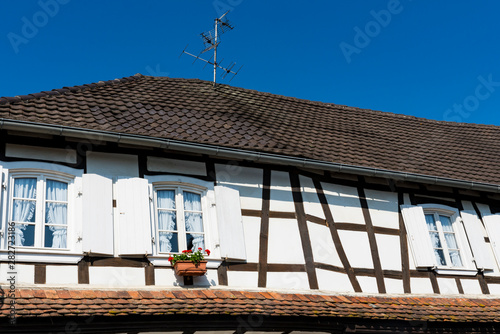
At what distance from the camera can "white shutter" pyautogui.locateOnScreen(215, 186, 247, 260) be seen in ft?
32.4

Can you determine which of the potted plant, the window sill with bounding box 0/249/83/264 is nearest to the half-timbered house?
the window sill with bounding box 0/249/83/264

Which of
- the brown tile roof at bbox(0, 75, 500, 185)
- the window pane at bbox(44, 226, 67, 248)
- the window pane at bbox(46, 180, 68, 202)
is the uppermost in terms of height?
the brown tile roof at bbox(0, 75, 500, 185)

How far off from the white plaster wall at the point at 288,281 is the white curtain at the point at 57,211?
3.09m

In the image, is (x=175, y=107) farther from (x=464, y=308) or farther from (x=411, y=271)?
(x=464, y=308)

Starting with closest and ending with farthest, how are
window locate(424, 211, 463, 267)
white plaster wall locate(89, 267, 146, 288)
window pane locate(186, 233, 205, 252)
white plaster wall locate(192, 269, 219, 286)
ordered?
white plaster wall locate(89, 267, 146, 288)
white plaster wall locate(192, 269, 219, 286)
window pane locate(186, 233, 205, 252)
window locate(424, 211, 463, 267)

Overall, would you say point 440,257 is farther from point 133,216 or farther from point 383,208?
point 133,216

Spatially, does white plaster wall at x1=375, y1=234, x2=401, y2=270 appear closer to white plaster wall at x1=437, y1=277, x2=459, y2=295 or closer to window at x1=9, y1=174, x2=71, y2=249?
white plaster wall at x1=437, y1=277, x2=459, y2=295

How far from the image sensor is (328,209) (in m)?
11.1

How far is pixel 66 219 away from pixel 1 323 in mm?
1941

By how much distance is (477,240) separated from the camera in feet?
40.1

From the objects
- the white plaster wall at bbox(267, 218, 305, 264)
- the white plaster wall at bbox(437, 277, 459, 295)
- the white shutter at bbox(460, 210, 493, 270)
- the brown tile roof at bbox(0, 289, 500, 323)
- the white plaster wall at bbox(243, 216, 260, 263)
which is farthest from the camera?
the white shutter at bbox(460, 210, 493, 270)

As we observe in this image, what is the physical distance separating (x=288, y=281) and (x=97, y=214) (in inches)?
120

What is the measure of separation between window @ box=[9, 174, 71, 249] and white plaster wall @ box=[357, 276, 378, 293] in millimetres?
4742

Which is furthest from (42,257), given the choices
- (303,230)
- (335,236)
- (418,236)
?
(418,236)
